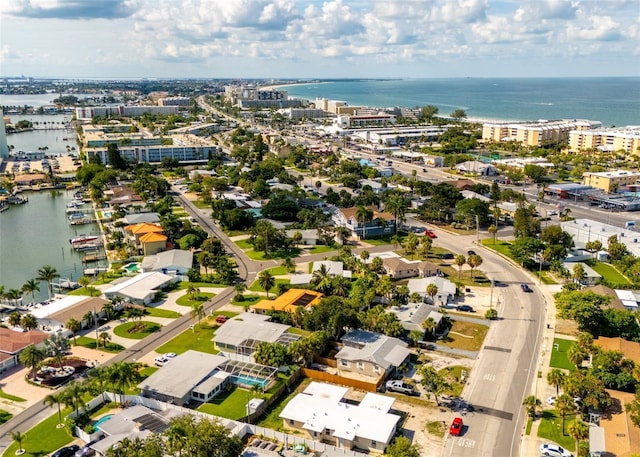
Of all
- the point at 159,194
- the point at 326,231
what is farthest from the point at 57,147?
the point at 326,231

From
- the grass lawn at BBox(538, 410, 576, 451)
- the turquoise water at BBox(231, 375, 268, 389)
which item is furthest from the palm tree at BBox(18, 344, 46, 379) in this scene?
the grass lawn at BBox(538, 410, 576, 451)

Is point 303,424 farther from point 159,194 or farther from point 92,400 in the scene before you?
point 159,194

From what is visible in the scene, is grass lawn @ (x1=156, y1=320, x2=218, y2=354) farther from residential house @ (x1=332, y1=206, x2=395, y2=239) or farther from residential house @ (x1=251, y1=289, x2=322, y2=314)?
residential house @ (x1=332, y1=206, x2=395, y2=239)

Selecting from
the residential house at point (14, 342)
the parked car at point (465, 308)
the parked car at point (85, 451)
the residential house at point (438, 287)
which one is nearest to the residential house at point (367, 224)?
the residential house at point (438, 287)

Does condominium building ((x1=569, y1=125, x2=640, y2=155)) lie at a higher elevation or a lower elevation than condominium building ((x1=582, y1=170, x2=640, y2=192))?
higher

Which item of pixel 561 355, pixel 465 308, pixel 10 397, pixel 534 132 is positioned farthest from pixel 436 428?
pixel 534 132

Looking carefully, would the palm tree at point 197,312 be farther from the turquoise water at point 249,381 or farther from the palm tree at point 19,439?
the palm tree at point 19,439
